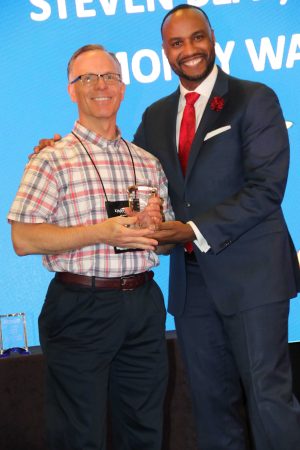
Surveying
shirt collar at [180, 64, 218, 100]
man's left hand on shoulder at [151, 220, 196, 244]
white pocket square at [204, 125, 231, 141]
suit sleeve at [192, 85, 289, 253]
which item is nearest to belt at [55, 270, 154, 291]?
man's left hand on shoulder at [151, 220, 196, 244]

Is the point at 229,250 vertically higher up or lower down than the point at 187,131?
lower down

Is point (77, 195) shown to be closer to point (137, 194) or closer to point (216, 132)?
point (137, 194)

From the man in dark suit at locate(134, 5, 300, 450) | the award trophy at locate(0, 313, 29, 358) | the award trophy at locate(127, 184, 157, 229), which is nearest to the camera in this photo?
the award trophy at locate(127, 184, 157, 229)

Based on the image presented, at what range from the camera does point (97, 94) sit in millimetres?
2430

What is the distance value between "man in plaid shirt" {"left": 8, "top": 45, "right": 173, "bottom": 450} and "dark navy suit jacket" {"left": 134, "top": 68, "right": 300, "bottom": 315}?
0.85ft

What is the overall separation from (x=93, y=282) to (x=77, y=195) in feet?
0.94

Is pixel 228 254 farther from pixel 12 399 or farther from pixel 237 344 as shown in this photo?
pixel 12 399

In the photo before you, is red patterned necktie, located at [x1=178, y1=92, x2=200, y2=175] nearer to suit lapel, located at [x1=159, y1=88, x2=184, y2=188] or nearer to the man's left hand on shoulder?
suit lapel, located at [x1=159, y1=88, x2=184, y2=188]

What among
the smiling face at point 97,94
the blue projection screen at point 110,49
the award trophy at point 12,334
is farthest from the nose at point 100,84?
the award trophy at point 12,334

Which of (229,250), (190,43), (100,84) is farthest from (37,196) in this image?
(190,43)

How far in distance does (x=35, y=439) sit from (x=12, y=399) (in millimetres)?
213

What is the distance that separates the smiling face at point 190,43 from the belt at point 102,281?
0.82 meters

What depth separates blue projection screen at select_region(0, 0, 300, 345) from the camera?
134 inches

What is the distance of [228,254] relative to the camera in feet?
8.64
